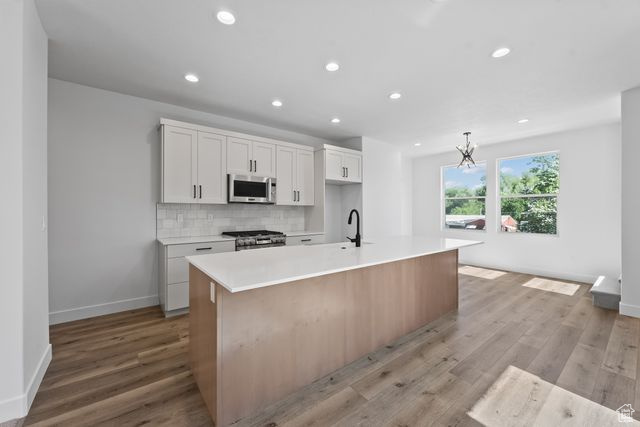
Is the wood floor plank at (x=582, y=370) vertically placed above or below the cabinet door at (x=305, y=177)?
below

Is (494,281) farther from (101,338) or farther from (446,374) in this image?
(101,338)

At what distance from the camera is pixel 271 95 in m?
3.31

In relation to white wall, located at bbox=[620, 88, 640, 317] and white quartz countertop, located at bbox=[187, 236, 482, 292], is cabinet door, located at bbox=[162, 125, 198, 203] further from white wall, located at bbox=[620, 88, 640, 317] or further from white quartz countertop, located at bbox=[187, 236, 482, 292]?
white wall, located at bbox=[620, 88, 640, 317]

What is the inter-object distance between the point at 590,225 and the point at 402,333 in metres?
4.42

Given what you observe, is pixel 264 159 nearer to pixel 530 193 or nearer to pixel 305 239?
pixel 305 239

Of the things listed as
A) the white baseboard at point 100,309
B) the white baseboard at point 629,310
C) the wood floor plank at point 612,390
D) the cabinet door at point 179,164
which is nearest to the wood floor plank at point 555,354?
the wood floor plank at point 612,390

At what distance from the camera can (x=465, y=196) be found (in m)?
6.25

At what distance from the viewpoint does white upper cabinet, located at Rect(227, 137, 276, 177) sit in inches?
151

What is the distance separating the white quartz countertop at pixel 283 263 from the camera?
56.8 inches

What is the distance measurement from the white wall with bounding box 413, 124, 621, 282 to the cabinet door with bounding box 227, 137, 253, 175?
5.03 meters

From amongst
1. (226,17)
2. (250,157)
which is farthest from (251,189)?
(226,17)

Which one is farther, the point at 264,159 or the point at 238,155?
the point at 264,159

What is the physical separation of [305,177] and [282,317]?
321 cm

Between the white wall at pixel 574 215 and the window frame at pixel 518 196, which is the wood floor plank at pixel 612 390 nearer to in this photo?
the white wall at pixel 574 215
